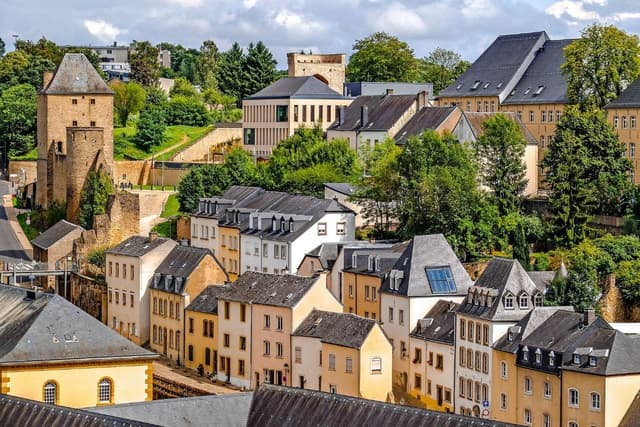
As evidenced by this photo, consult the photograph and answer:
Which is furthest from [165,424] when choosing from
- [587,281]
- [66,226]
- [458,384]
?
[66,226]

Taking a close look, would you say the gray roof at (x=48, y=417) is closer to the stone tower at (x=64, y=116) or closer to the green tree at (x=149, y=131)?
the stone tower at (x=64, y=116)

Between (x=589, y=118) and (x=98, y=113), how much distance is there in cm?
3549

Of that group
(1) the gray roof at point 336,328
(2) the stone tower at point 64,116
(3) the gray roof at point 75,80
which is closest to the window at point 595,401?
(1) the gray roof at point 336,328

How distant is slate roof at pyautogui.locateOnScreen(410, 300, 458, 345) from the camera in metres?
70.3

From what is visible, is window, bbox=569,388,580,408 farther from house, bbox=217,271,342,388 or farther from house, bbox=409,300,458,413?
house, bbox=217,271,342,388

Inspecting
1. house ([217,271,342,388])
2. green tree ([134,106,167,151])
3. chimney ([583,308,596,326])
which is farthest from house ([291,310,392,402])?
green tree ([134,106,167,151])

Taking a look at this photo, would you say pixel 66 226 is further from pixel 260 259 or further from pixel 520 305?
pixel 520 305

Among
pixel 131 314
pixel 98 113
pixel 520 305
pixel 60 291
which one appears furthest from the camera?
pixel 98 113

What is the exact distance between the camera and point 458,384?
225 feet

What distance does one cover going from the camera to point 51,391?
5719 cm

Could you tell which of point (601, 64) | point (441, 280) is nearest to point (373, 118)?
point (601, 64)

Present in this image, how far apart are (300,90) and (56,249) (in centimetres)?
2525

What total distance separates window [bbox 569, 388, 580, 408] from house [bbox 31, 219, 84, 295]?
Result: 4078 cm

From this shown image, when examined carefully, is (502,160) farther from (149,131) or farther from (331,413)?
(331,413)
